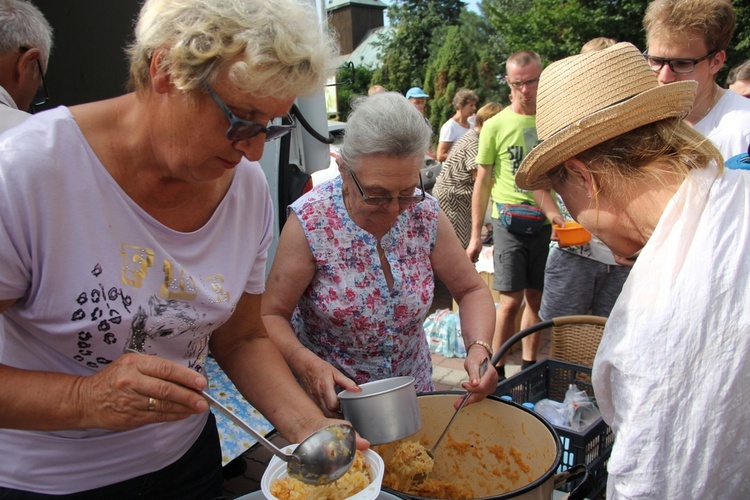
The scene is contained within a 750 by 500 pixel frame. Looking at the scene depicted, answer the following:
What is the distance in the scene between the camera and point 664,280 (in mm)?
1022

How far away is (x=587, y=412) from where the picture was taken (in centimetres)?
193

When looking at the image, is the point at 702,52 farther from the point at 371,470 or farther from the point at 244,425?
the point at 244,425

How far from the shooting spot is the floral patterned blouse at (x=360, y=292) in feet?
6.17

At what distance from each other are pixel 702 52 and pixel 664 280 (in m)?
1.76

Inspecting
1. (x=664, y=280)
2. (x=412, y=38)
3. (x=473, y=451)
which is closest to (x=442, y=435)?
(x=473, y=451)

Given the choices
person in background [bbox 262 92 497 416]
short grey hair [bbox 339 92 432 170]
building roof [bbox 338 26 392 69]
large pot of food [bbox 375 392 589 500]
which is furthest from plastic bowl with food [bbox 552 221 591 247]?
building roof [bbox 338 26 392 69]

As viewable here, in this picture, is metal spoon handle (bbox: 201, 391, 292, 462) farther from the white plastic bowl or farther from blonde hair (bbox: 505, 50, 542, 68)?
blonde hair (bbox: 505, 50, 542, 68)

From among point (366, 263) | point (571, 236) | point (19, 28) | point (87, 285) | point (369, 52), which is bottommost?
point (369, 52)

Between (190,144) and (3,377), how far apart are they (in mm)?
528

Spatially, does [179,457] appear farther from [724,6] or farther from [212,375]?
[724,6]

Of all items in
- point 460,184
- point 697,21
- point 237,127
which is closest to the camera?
point 237,127

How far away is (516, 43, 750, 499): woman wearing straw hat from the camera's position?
3.20 ft

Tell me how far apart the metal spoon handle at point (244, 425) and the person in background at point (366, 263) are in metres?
0.58

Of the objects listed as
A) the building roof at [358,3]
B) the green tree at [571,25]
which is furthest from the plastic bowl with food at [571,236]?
the building roof at [358,3]
